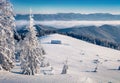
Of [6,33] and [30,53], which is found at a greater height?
[6,33]

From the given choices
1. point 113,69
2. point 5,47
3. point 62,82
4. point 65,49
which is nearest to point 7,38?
point 5,47

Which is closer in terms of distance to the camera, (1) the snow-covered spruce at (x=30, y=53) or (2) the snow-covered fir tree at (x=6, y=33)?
(2) the snow-covered fir tree at (x=6, y=33)

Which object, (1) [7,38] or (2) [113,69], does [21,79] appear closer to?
(1) [7,38]

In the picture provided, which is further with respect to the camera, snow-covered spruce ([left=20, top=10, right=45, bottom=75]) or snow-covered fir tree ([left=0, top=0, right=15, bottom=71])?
snow-covered spruce ([left=20, top=10, right=45, bottom=75])

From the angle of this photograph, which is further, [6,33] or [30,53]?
[30,53]
